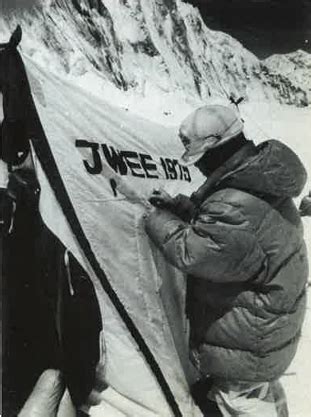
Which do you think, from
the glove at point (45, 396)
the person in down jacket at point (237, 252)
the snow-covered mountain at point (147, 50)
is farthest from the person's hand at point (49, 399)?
the snow-covered mountain at point (147, 50)

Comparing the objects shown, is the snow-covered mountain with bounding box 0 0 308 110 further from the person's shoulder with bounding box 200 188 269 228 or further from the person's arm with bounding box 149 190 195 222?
the person's shoulder with bounding box 200 188 269 228

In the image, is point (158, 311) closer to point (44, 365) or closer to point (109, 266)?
point (109, 266)

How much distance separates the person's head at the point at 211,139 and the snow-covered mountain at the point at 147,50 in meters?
0.34

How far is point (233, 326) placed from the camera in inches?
91.3

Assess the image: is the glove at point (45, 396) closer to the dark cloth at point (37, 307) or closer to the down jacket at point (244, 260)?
the dark cloth at point (37, 307)

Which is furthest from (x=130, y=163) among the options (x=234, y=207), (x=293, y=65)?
(x=293, y=65)

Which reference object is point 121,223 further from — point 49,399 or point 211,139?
point 49,399

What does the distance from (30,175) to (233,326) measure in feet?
2.67

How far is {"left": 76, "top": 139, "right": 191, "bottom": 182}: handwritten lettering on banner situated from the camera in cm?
226

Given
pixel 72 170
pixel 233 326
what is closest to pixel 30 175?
pixel 72 170

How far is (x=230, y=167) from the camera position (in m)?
2.24

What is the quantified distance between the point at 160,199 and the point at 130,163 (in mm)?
169

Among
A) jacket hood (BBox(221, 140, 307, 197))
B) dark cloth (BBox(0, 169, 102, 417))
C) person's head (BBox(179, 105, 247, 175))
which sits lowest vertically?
dark cloth (BBox(0, 169, 102, 417))

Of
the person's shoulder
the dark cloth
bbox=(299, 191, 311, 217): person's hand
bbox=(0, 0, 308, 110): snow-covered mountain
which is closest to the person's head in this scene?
the person's shoulder
